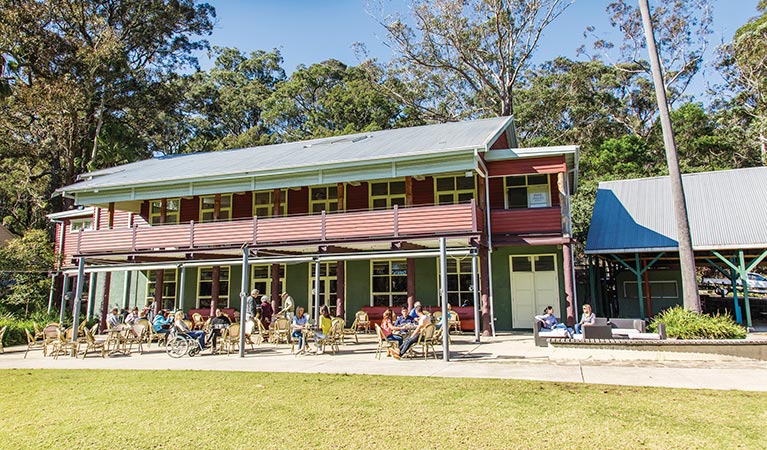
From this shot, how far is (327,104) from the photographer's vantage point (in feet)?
151

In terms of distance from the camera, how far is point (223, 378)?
9.52 metres

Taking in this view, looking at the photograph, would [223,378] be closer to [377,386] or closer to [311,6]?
[377,386]

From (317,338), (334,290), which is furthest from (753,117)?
(317,338)

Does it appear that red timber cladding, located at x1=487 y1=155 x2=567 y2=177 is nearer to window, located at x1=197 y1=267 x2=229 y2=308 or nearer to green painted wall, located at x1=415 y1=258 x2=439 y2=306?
green painted wall, located at x1=415 y1=258 x2=439 y2=306

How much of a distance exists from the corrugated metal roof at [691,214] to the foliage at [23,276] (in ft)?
84.4

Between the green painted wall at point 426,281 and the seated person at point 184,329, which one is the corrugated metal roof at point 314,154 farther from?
the seated person at point 184,329

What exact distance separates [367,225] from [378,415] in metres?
10.3

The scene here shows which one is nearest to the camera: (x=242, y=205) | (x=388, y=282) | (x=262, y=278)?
(x=388, y=282)

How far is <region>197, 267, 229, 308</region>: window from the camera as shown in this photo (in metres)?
22.0

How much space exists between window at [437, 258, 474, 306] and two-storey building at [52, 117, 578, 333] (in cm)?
4

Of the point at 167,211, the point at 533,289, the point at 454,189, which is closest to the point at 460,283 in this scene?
the point at 533,289

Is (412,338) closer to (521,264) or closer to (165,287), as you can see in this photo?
(521,264)

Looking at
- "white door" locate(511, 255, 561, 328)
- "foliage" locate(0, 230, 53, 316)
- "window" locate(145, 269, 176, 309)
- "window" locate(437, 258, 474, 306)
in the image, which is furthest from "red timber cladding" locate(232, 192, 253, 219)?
"foliage" locate(0, 230, 53, 316)

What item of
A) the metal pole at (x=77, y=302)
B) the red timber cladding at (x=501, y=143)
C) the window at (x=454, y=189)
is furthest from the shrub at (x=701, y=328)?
the metal pole at (x=77, y=302)
